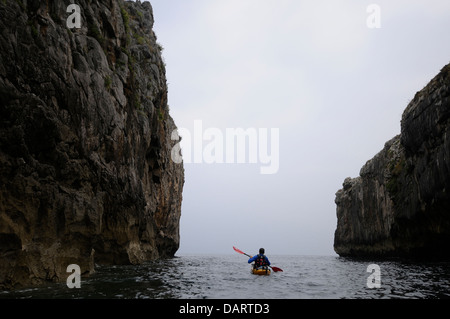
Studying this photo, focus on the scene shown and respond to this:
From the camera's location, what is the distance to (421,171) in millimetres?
31266

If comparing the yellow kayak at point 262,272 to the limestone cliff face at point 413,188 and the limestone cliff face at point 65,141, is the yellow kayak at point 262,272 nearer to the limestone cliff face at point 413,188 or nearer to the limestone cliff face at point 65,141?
the limestone cliff face at point 65,141

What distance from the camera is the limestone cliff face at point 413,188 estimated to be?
27203 mm

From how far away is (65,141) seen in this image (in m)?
15.0

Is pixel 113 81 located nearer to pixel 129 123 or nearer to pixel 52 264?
pixel 129 123

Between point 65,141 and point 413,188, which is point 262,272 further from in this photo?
point 413,188

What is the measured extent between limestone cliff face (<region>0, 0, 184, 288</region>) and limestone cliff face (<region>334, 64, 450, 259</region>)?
2587cm

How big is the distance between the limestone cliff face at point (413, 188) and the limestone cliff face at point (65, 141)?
2587 cm

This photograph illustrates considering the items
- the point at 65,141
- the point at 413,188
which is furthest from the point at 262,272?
→ the point at 413,188

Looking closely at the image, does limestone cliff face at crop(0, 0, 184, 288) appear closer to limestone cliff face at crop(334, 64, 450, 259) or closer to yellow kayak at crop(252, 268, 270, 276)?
yellow kayak at crop(252, 268, 270, 276)

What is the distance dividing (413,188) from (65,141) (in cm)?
3365

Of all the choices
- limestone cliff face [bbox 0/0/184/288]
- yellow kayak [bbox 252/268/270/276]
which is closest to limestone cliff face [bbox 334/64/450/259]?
yellow kayak [bbox 252/268/270/276]

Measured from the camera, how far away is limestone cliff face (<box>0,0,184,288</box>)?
39.5 feet
